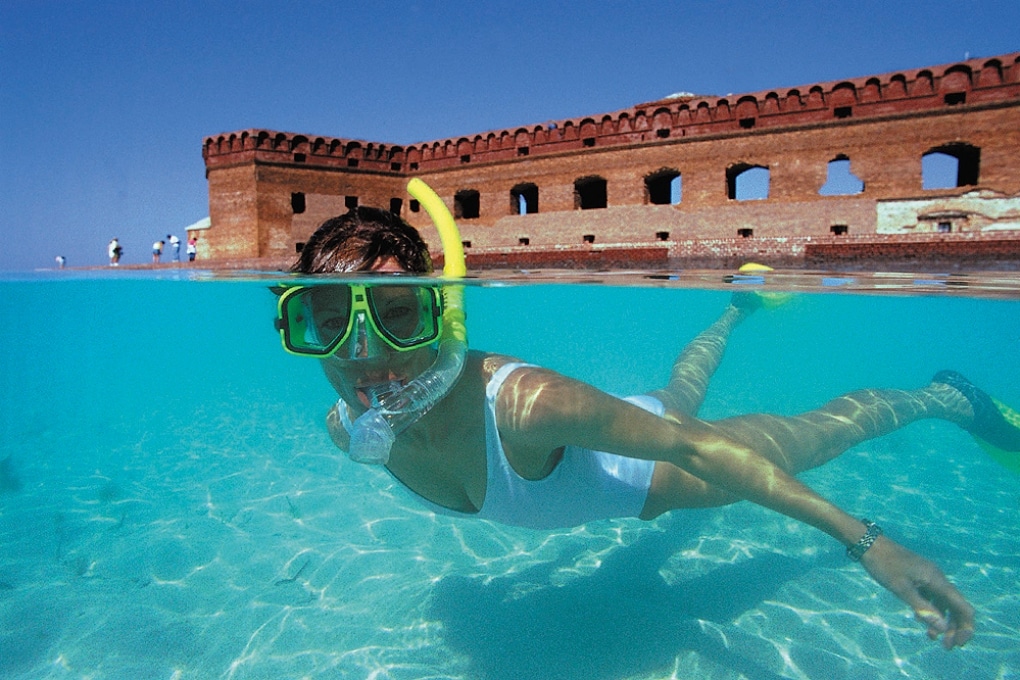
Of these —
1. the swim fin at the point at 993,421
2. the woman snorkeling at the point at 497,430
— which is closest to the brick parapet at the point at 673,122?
the swim fin at the point at 993,421

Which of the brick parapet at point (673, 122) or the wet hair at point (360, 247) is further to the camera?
the brick parapet at point (673, 122)

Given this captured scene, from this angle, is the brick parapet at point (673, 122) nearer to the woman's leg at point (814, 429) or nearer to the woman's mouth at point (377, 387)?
the woman's leg at point (814, 429)

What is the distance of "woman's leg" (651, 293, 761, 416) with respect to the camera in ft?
16.1

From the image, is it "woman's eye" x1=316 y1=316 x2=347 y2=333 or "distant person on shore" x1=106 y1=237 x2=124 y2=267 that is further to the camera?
"distant person on shore" x1=106 y1=237 x2=124 y2=267

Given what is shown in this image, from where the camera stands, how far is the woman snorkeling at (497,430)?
254 centimetres

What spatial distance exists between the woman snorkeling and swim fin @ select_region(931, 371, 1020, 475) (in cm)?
393

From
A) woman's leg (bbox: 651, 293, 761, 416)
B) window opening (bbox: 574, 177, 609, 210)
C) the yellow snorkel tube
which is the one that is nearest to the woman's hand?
woman's leg (bbox: 651, 293, 761, 416)

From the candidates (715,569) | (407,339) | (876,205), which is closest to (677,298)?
(715,569)

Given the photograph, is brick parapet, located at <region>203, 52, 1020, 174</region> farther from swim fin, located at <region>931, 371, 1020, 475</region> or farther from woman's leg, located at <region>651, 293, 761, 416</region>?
swim fin, located at <region>931, 371, 1020, 475</region>

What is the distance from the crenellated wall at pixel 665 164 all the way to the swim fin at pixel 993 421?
1384 cm

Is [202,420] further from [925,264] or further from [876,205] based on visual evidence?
[876,205]

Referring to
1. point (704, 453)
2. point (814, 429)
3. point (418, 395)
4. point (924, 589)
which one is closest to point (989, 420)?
point (814, 429)

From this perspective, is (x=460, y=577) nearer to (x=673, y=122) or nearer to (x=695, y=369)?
(x=695, y=369)

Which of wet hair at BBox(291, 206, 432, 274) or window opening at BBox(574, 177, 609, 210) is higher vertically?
window opening at BBox(574, 177, 609, 210)
